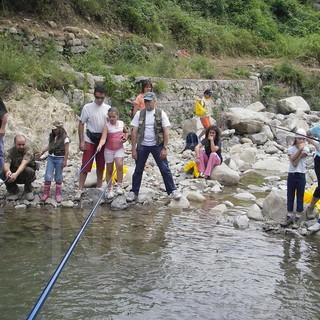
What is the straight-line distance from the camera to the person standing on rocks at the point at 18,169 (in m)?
7.36

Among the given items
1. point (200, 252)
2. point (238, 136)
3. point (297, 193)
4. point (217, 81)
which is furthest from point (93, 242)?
point (217, 81)

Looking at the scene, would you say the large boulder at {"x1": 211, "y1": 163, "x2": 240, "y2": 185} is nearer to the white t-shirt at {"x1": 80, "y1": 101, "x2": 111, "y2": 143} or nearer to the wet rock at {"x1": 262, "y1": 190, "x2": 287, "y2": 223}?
the wet rock at {"x1": 262, "y1": 190, "x2": 287, "y2": 223}

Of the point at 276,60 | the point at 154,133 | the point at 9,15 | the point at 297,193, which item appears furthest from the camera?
the point at 276,60

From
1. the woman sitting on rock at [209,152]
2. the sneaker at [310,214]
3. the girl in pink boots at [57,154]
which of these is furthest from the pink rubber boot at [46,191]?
the sneaker at [310,214]

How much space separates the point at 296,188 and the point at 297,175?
19 cm

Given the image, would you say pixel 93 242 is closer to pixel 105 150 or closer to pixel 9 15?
pixel 105 150

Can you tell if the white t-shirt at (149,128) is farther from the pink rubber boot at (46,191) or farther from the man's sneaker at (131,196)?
the pink rubber boot at (46,191)

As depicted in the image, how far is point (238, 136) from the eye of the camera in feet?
50.0

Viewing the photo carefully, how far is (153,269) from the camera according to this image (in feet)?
17.6

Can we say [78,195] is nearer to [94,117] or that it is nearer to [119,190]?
[119,190]

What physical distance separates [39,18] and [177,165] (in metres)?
7.65

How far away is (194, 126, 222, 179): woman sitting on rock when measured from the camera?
400 inches

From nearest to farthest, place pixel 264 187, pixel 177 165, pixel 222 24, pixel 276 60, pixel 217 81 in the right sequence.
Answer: pixel 264 187 < pixel 177 165 < pixel 217 81 < pixel 276 60 < pixel 222 24

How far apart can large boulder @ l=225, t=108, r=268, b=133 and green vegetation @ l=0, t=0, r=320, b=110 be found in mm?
2918
